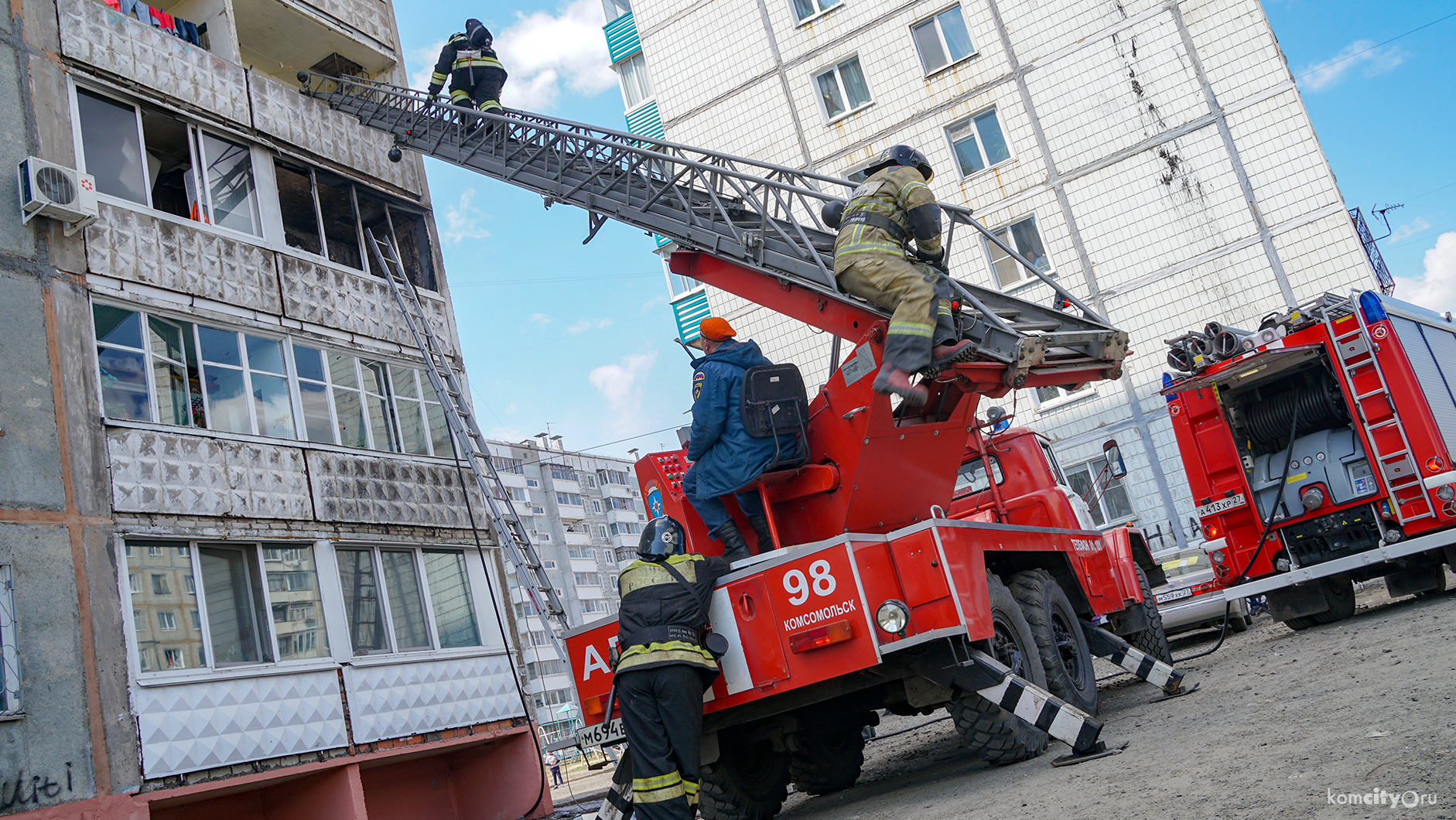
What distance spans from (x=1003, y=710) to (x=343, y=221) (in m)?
11.6

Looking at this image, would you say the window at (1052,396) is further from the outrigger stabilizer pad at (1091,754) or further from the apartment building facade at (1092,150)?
the outrigger stabilizer pad at (1091,754)

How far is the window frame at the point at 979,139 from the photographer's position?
21.8 meters

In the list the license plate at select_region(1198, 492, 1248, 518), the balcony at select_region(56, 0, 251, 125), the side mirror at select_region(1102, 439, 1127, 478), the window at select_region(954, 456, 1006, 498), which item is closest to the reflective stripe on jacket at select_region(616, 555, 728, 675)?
the window at select_region(954, 456, 1006, 498)

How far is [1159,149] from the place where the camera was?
2031 centimetres

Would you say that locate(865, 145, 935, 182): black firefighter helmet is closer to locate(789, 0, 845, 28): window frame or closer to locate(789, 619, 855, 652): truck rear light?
locate(789, 619, 855, 652): truck rear light

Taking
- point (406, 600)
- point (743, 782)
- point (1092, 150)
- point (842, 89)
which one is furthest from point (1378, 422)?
point (842, 89)

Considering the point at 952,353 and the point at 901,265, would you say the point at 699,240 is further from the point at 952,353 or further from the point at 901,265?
the point at 952,353

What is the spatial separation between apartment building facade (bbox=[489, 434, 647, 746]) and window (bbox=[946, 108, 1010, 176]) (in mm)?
51848

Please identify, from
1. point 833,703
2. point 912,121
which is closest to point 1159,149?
point 912,121

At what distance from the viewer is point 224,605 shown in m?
9.93

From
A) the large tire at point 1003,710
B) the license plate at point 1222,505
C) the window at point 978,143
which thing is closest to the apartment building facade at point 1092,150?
the window at point 978,143

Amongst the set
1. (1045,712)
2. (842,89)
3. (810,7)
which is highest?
(810,7)

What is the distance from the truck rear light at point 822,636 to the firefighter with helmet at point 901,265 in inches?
56.5

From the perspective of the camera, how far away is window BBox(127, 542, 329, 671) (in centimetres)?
927
